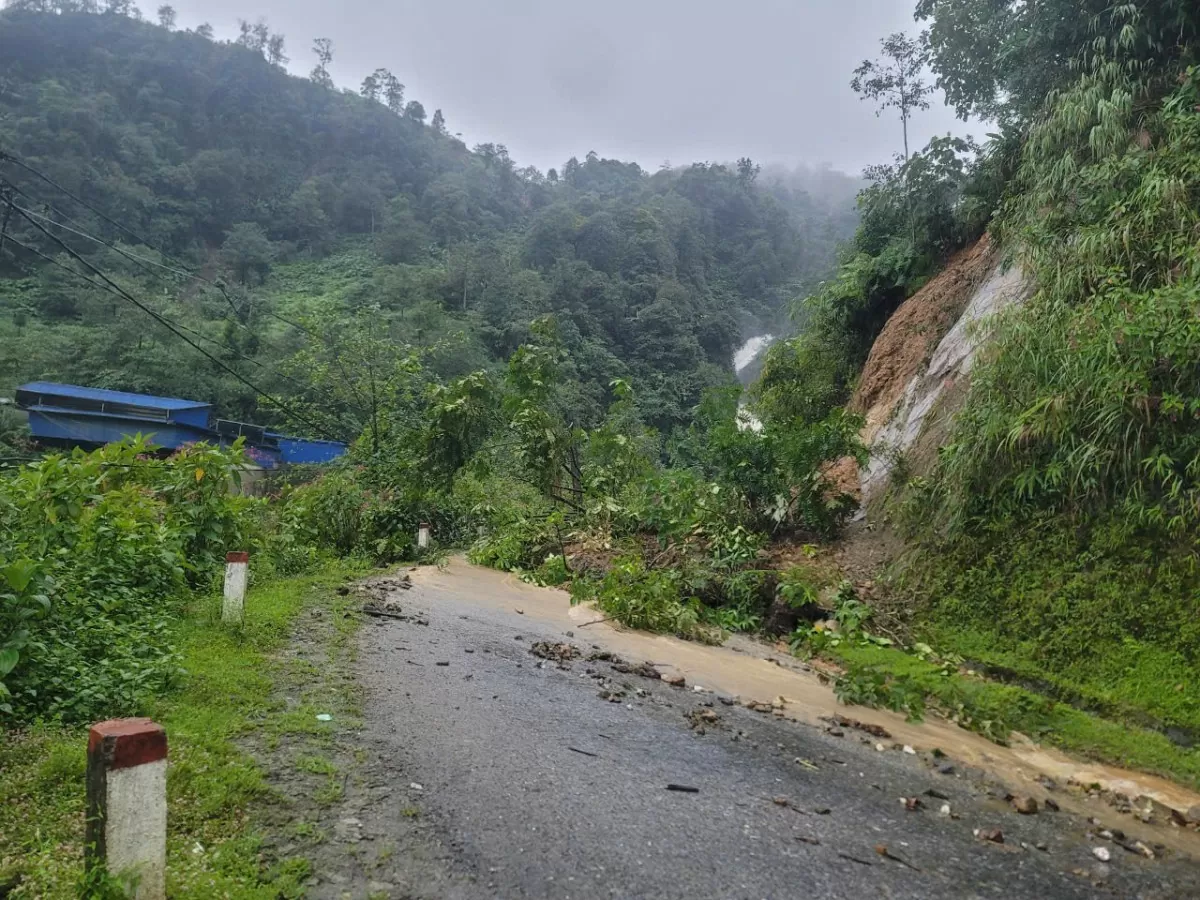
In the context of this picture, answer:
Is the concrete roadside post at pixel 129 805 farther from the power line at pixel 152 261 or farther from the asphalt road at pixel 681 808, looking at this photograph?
the power line at pixel 152 261

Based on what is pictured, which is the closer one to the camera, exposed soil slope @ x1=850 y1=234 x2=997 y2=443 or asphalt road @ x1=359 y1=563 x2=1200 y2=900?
asphalt road @ x1=359 y1=563 x2=1200 y2=900

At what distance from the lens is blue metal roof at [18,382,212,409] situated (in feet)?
77.2

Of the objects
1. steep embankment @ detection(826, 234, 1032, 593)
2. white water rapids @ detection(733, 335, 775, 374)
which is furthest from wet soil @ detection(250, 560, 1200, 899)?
white water rapids @ detection(733, 335, 775, 374)

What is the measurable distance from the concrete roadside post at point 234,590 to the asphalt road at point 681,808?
116 cm

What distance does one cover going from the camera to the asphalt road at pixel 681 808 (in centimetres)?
307

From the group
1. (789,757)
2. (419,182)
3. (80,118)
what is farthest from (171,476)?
(419,182)

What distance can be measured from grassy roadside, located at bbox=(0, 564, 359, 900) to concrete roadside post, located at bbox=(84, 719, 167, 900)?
173mm

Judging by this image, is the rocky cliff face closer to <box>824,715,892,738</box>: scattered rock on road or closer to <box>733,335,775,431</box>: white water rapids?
<box>824,715,892,738</box>: scattered rock on road

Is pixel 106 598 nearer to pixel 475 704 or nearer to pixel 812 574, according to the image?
pixel 475 704

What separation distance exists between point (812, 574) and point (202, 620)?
6.31 m

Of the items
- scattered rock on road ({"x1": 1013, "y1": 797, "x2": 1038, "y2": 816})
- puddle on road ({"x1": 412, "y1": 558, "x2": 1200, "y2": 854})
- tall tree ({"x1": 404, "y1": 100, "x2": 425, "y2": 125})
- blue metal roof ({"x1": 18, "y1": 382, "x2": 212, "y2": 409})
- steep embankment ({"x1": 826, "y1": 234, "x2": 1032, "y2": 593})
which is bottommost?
puddle on road ({"x1": 412, "y1": 558, "x2": 1200, "y2": 854})

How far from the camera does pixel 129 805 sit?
2287mm

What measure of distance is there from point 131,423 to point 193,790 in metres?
26.2

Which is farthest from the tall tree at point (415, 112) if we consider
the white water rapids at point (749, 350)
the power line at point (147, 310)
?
the power line at point (147, 310)
